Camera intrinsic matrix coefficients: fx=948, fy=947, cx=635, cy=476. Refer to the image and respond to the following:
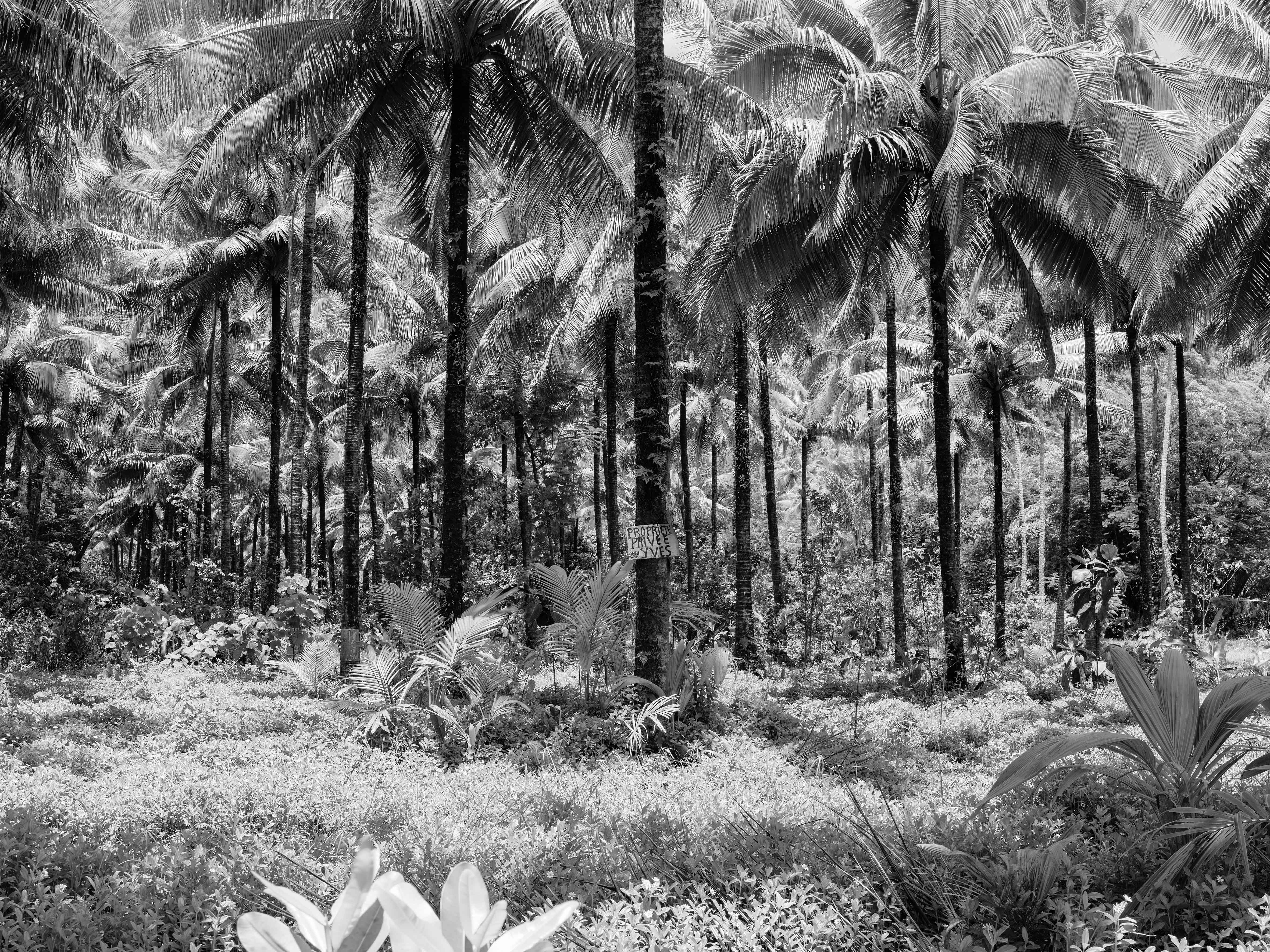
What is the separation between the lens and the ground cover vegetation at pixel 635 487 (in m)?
3.47

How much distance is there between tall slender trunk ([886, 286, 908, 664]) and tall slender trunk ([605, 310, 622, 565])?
5.12 m

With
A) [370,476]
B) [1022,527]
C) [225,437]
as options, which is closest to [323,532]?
[370,476]

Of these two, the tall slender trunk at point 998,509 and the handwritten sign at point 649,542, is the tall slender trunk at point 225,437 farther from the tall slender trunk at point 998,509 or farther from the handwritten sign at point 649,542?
the tall slender trunk at point 998,509

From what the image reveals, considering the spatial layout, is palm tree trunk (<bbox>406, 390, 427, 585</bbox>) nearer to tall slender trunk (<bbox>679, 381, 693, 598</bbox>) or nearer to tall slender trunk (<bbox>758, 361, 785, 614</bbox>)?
tall slender trunk (<bbox>679, 381, 693, 598</bbox>)

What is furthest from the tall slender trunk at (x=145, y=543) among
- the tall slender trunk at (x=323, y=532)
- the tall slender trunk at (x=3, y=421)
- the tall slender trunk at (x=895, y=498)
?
the tall slender trunk at (x=895, y=498)

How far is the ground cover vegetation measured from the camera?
3.47 meters

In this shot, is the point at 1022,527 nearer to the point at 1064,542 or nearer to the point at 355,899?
the point at 1064,542

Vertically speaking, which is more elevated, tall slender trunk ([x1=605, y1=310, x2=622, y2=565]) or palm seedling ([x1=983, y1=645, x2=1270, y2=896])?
tall slender trunk ([x1=605, y1=310, x2=622, y2=565])

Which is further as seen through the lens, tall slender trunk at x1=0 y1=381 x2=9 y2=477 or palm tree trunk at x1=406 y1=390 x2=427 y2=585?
tall slender trunk at x1=0 y1=381 x2=9 y2=477

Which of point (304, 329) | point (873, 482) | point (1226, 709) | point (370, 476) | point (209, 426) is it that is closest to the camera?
point (1226, 709)

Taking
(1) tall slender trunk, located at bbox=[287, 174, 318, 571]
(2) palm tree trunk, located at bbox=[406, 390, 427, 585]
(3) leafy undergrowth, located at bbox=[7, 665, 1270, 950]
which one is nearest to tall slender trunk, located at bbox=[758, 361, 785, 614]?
(2) palm tree trunk, located at bbox=[406, 390, 427, 585]

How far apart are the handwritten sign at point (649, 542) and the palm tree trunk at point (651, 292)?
14 cm

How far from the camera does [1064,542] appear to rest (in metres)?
21.5

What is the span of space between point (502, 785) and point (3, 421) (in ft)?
89.8
